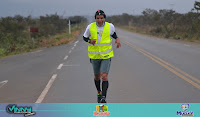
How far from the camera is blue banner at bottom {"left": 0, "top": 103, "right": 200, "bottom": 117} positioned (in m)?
4.61

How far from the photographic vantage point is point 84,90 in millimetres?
6465

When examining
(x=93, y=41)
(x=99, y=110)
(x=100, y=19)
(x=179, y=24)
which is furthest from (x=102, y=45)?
(x=179, y=24)

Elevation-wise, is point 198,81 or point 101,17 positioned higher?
point 101,17

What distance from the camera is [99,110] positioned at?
186 inches

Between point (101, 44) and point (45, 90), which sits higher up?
point (101, 44)

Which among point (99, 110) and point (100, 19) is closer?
point (99, 110)

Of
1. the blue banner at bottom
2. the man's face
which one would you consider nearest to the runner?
the man's face

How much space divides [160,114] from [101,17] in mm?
2149

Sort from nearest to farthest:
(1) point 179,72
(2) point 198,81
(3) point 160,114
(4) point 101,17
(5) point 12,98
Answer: (3) point 160,114
(4) point 101,17
(5) point 12,98
(2) point 198,81
(1) point 179,72

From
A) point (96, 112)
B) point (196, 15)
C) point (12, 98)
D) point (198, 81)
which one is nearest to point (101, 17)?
point (96, 112)

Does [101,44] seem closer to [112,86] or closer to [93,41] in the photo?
[93,41]

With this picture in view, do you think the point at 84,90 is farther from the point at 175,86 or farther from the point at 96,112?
the point at 175,86

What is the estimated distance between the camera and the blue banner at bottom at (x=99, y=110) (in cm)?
461

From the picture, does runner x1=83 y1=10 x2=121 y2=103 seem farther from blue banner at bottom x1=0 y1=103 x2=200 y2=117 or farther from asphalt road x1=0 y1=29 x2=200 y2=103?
asphalt road x1=0 y1=29 x2=200 y2=103
